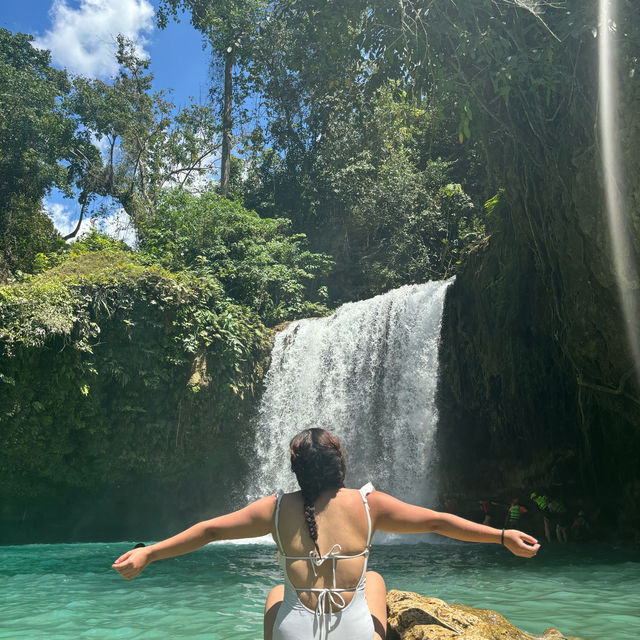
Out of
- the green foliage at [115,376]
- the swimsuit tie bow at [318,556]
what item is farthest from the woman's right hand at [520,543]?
the green foliage at [115,376]

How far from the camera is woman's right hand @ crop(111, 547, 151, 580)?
97.1 inches

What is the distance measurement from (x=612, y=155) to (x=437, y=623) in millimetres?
7180

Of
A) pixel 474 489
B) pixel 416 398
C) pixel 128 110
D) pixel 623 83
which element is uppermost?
pixel 128 110

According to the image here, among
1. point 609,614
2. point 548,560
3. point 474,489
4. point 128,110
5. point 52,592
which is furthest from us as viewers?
point 128,110

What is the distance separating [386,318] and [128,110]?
2083 centimetres

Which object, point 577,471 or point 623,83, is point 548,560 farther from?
point 623,83

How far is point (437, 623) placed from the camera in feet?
14.6

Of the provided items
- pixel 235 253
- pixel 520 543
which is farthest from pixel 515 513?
pixel 235 253

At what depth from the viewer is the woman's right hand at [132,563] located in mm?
2467

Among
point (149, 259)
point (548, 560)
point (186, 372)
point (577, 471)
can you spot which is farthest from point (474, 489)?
point (149, 259)

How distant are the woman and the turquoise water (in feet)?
13.4

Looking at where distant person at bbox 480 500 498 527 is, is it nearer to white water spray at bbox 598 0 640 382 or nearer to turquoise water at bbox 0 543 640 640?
turquoise water at bbox 0 543 640 640

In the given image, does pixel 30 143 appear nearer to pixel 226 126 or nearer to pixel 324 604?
pixel 226 126

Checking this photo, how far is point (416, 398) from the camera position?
15.0 metres
